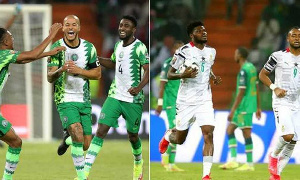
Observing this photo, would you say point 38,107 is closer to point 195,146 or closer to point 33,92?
point 33,92

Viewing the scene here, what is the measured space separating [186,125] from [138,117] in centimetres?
72

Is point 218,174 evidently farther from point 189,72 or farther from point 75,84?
point 75,84

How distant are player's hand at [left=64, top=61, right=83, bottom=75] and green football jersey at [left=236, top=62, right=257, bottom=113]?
5.23 meters

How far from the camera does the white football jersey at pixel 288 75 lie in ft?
39.3

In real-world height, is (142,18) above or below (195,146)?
above

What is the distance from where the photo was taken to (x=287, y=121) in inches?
466

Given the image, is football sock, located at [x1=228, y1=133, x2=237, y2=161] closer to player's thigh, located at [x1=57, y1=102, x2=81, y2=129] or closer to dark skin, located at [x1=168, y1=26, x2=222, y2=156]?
dark skin, located at [x1=168, y1=26, x2=222, y2=156]

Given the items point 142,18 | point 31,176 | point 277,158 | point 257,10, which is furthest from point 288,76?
point 142,18

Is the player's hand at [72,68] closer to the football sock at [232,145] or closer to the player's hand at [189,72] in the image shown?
the player's hand at [189,72]

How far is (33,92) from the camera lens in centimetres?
2192

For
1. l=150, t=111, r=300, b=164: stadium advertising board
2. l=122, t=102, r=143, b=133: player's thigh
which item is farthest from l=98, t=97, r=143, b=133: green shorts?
l=150, t=111, r=300, b=164: stadium advertising board

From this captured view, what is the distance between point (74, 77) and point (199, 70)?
1.83m

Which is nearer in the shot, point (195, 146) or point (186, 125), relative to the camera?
point (186, 125)

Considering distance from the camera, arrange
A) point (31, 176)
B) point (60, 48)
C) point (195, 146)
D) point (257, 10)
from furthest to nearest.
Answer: point (257, 10) < point (195, 146) < point (31, 176) < point (60, 48)
